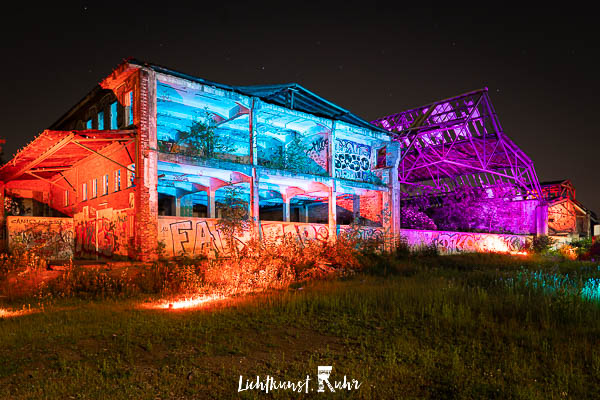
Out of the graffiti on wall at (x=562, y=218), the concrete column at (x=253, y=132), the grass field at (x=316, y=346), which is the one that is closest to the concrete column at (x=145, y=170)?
the concrete column at (x=253, y=132)

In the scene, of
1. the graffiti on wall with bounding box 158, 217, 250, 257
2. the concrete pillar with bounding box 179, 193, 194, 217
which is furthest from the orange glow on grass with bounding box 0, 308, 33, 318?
the concrete pillar with bounding box 179, 193, 194, 217

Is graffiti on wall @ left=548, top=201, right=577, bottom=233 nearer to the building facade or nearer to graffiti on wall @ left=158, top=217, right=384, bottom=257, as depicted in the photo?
the building facade

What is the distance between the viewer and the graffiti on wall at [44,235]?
16797 mm

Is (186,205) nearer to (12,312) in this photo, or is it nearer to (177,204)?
(177,204)

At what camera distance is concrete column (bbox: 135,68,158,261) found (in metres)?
14.6

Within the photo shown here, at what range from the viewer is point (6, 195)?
72.0 ft

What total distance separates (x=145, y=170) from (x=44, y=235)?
6.94 meters

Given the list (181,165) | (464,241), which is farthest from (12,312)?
(464,241)

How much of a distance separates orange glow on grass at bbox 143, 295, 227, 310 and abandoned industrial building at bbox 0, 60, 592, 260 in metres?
5.60

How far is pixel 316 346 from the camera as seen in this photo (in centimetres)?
→ 622

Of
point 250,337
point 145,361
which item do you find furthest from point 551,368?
point 145,361

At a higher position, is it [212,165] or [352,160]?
[352,160]

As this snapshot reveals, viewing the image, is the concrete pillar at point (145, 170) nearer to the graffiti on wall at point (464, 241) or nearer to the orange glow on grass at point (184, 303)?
the orange glow on grass at point (184, 303)

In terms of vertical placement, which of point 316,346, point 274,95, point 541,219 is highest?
point 274,95
